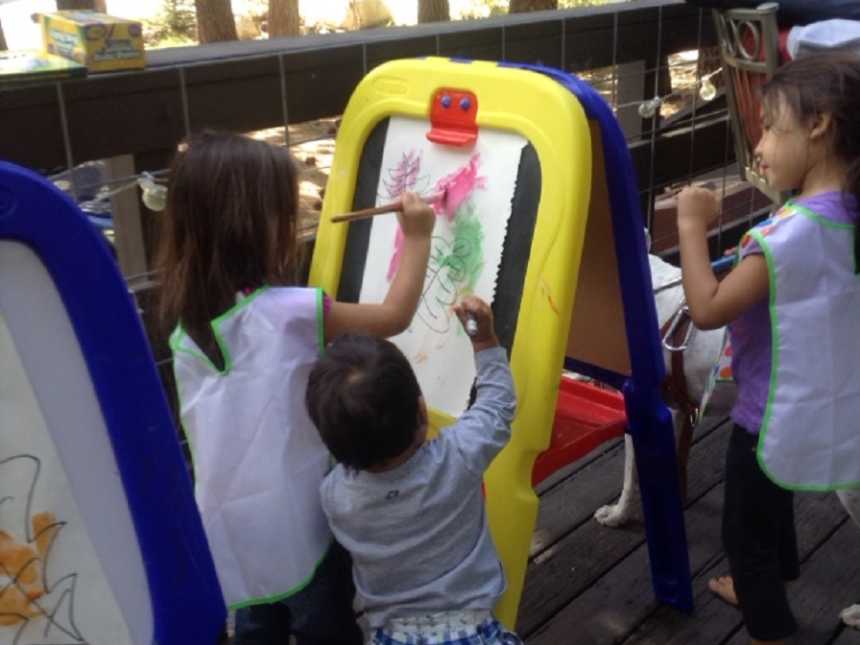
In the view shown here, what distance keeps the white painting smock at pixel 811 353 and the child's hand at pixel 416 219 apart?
56 centimetres

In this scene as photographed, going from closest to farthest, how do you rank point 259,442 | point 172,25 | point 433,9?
point 259,442 → point 433,9 → point 172,25

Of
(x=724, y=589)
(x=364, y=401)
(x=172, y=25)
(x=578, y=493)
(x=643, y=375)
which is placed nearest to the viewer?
(x=364, y=401)

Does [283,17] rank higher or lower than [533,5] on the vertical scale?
lower

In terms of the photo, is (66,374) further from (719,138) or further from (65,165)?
(719,138)

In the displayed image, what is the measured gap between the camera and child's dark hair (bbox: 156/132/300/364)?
1563 millimetres

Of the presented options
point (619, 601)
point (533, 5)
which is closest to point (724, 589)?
point (619, 601)

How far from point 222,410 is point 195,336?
0.12m

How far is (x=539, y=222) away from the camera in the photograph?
1794 millimetres

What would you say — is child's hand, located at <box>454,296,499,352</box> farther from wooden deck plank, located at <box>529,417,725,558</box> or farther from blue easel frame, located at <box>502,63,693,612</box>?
wooden deck plank, located at <box>529,417,725,558</box>

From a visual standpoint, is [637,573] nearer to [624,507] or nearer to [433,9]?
[624,507]

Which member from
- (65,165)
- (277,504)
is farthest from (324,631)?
(65,165)

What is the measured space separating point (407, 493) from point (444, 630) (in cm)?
23

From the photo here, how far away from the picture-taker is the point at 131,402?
1.12 m

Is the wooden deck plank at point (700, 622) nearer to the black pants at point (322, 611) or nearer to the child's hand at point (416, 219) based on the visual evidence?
the black pants at point (322, 611)
